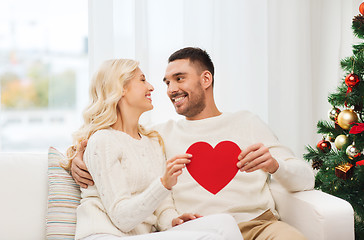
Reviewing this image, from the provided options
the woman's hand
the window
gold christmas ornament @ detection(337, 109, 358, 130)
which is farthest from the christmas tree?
the window

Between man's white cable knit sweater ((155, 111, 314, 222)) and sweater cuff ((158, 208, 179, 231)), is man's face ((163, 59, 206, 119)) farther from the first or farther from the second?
sweater cuff ((158, 208, 179, 231))

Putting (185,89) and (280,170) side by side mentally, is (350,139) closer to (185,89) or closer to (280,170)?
(280,170)

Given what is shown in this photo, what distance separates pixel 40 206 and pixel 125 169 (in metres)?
0.44

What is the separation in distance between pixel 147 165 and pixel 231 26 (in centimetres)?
146

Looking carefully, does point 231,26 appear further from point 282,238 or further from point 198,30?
point 282,238

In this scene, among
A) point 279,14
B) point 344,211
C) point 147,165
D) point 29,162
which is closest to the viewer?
point 344,211

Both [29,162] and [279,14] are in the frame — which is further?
[279,14]

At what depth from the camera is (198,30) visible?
2.77 meters

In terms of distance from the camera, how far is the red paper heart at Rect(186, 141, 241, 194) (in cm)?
161

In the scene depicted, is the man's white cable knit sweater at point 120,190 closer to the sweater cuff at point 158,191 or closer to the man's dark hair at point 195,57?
the sweater cuff at point 158,191

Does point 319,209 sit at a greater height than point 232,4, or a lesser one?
lesser

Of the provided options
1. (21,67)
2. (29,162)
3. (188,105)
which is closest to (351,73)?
(188,105)

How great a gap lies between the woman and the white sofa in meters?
0.20

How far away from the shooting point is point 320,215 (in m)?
1.55
